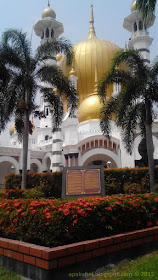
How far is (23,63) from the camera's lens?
14133mm

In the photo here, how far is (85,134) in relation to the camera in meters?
25.4

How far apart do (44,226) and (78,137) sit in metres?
21.6

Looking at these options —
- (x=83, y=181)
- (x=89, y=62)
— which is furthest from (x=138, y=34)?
(x=83, y=181)

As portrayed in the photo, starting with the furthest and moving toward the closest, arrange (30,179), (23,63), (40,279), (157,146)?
(157,146)
(30,179)
(23,63)
(40,279)

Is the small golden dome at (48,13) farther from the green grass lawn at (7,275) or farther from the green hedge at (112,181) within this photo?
the green grass lawn at (7,275)

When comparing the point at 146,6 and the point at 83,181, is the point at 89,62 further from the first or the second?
the point at 83,181

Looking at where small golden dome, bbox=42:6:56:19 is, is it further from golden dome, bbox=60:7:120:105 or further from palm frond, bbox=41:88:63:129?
palm frond, bbox=41:88:63:129

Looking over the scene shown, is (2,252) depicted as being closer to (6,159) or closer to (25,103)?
(25,103)

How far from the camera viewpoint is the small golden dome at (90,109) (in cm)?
2711

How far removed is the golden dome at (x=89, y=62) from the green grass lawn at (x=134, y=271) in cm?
3175

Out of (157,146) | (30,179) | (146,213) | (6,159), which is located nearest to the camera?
(146,213)

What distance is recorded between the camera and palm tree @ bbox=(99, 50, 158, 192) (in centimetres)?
1271

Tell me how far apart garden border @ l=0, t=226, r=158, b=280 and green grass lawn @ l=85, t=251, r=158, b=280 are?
0.85ft

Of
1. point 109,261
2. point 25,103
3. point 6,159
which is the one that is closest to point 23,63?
point 25,103
